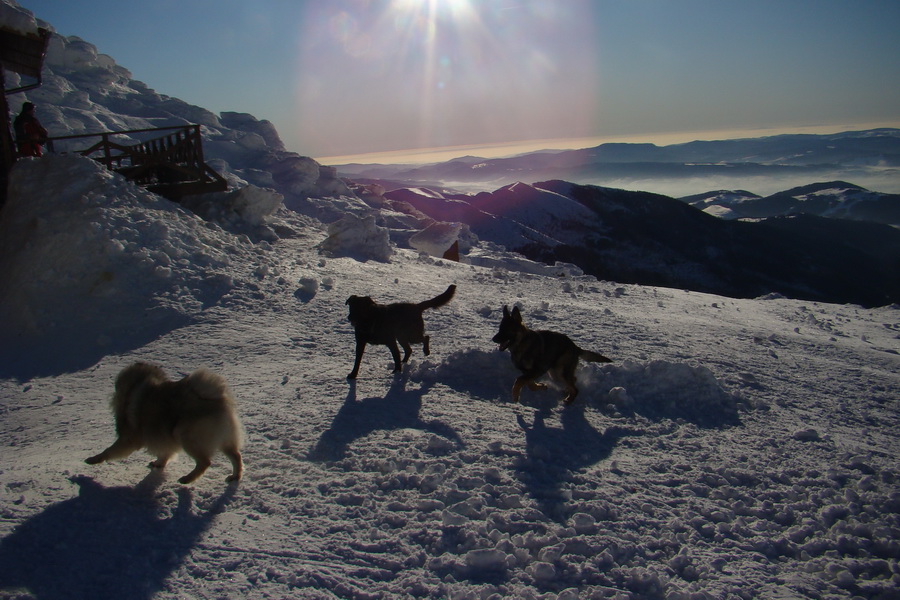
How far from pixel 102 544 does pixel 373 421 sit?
2.42m

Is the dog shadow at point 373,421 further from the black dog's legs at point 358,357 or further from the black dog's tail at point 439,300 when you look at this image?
the black dog's tail at point 439,300

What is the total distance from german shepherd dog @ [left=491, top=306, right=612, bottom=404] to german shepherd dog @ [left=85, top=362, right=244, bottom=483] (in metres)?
2.88

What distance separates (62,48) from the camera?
34562mm

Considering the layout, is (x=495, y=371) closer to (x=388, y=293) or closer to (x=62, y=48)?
(x=388, y=293)

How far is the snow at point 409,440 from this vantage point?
10.6ft

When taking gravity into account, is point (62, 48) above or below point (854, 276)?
above

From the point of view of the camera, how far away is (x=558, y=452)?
4723 millimetres

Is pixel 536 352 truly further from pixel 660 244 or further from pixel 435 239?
pixel 660 244

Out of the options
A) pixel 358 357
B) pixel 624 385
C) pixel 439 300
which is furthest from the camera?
pixel 439 300

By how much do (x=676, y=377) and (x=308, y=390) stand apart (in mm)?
4311

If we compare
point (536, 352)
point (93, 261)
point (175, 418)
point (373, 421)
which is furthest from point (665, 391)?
point (93, 261)

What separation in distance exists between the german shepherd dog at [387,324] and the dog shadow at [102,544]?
2.65 meters

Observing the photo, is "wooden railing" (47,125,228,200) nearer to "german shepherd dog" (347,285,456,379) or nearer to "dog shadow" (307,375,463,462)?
"german shepherd dog" (347,285,456,379)

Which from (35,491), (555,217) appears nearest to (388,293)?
(35,491)
